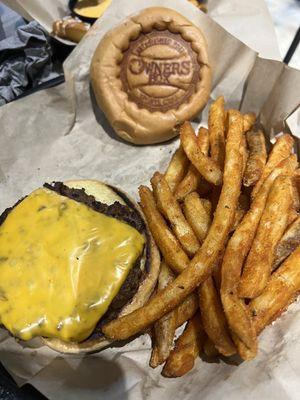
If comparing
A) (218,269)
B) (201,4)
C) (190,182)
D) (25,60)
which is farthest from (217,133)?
(25,60)

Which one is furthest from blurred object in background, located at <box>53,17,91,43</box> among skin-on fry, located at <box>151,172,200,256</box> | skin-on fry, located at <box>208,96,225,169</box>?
skin-on fry, located at <box>151,172,200,256</box>

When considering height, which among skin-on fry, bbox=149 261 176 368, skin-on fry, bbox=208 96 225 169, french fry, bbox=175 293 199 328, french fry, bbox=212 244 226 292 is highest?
skin-on fry, bbox=208 96 225 169

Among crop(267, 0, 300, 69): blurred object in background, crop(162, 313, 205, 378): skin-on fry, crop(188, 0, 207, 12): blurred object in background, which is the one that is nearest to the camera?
crop(162, 313, 205, 378): skin-on fry

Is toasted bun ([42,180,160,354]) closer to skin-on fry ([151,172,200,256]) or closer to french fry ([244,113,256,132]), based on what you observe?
skin-on fry ([151,172,200,256])

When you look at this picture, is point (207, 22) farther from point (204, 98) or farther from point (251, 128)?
point (251, 128)

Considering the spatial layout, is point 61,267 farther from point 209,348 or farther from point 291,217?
point 291,217

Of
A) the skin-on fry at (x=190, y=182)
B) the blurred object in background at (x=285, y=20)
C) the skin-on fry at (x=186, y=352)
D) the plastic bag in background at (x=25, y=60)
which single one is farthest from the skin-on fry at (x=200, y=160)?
the blurred object in background at (x=285, y=20)

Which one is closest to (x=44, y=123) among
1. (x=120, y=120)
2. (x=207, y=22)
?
(x=120, y=120)
